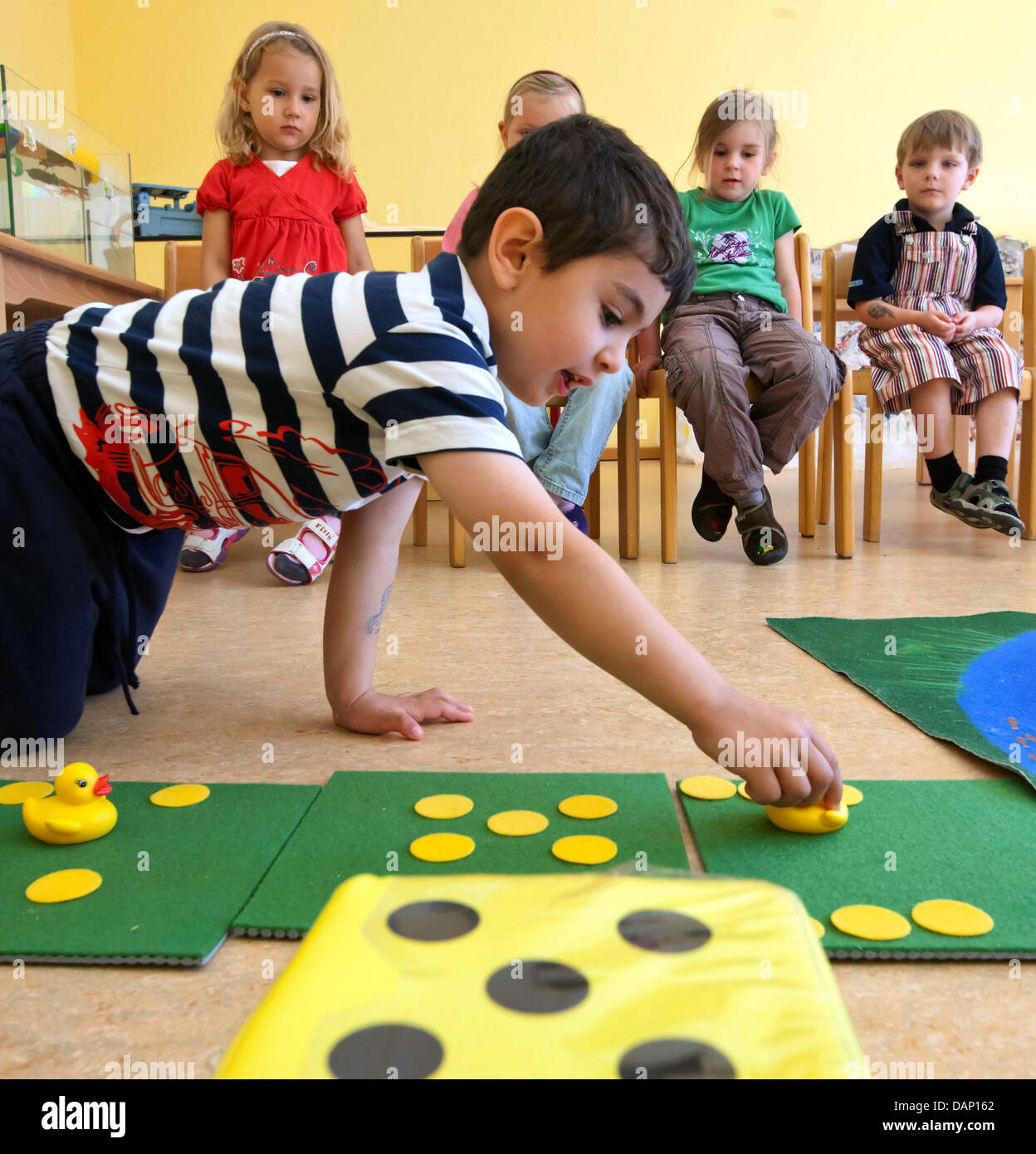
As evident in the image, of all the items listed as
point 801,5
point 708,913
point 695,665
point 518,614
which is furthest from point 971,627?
point 801,5

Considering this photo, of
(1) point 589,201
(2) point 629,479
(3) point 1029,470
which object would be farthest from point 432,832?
(3) point 1029,470

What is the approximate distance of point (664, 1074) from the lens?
1.24ft

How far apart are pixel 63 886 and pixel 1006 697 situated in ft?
2.87

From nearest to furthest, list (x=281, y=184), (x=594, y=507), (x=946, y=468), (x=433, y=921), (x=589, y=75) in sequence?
(x=433, y=921) → (x=281, y=184) → (x=946, y=468) → (x=594, y=507) → (x=589, y=75)

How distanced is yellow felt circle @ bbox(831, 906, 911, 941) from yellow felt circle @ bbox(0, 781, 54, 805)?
58 cm

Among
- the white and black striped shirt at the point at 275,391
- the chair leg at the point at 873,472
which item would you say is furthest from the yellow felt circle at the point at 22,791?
the chair leg at the point at 873,472

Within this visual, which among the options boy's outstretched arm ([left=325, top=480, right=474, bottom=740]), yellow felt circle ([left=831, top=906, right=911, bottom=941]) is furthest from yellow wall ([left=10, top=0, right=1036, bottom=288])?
yellow felt circle ([left=831, top=906, right=911, bottom=941])

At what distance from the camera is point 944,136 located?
2.10m

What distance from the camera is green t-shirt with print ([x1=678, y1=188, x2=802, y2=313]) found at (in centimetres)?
204

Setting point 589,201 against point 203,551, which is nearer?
point 589,201

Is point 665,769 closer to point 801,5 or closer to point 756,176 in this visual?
point 756,176

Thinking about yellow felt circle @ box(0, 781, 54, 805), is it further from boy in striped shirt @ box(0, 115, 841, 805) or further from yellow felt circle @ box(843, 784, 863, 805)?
yellow felt circle @ box(843, 784, 863, 805)

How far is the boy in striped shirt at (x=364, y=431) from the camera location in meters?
0.64

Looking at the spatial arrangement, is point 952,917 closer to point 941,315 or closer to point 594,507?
point 594,507
